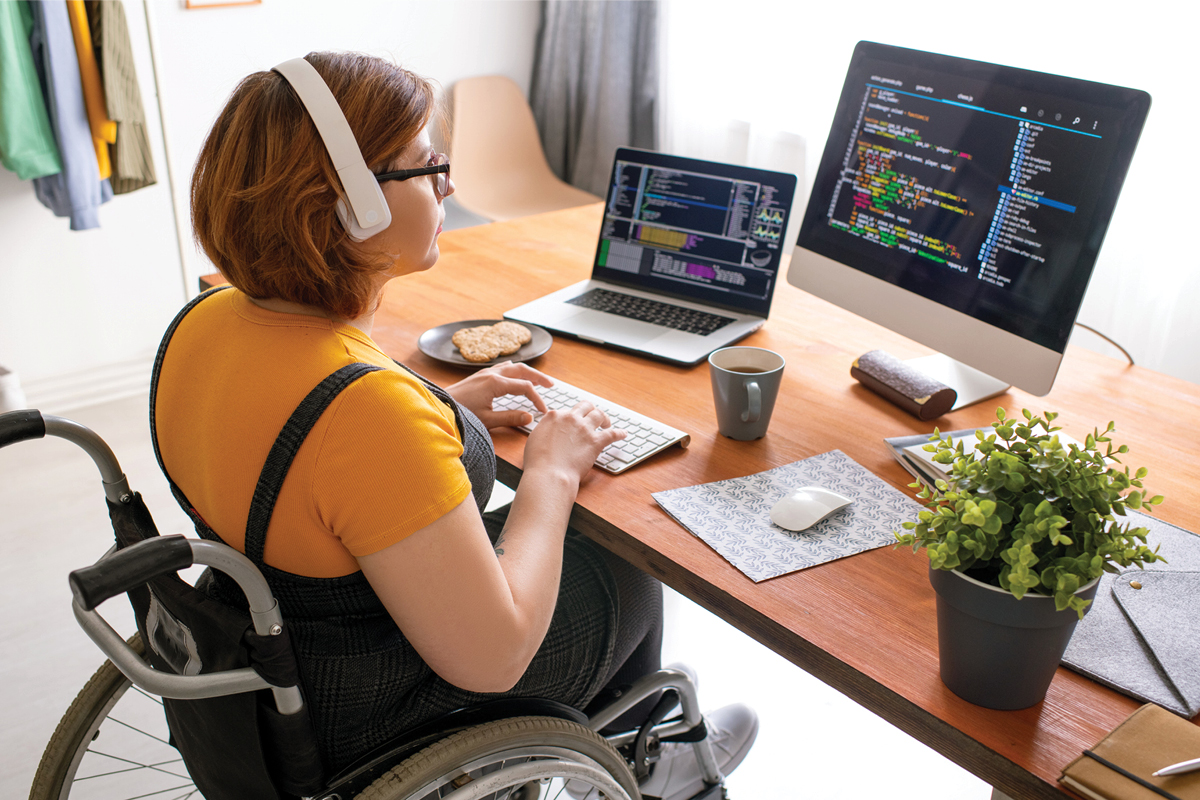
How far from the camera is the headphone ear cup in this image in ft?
2.86

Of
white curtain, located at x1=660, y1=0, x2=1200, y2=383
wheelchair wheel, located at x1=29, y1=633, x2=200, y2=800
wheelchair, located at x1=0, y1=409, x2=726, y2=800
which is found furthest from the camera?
white curtain, located at x1=660, y1=0, x2=1200, y2=383

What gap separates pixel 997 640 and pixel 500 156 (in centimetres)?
336

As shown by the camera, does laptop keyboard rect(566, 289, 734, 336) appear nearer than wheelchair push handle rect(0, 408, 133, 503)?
No

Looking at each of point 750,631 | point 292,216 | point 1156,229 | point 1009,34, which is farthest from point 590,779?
point 1009,34

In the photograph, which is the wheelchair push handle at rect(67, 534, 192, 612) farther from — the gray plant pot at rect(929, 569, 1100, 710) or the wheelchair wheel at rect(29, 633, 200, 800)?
the wheelchair wheel at rect(29, 633, 200, 800)

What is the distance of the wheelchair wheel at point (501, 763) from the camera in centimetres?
87

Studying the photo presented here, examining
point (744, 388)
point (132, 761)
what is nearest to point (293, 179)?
point (744, 388)

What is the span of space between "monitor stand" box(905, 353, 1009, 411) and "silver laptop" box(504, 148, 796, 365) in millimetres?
274

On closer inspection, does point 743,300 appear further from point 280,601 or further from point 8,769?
point 8,769

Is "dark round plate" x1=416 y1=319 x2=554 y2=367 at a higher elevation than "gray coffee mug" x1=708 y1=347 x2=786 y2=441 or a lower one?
lower

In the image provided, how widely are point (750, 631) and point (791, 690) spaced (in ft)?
3.53

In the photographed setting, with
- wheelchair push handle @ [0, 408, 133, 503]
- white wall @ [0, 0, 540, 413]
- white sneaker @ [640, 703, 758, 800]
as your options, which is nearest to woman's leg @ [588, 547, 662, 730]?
white sneaker @ [640, 703, 758, 800]

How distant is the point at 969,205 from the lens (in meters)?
1.30

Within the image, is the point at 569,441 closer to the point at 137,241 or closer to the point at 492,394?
the point at 492,394
